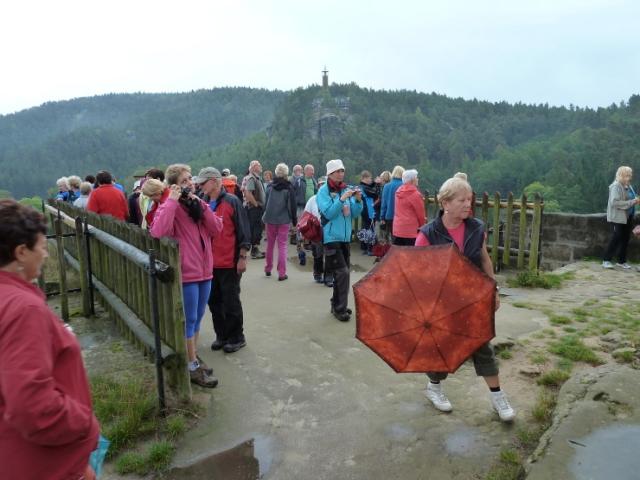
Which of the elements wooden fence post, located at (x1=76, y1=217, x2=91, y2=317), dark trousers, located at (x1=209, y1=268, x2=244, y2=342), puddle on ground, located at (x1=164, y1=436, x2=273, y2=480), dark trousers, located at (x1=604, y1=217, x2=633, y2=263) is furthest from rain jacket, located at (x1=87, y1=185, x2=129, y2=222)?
dark trousers, located at (x1=604, y1=217, x2=633, y2=263)

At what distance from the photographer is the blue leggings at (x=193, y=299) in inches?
160

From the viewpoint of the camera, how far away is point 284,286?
7.43 m

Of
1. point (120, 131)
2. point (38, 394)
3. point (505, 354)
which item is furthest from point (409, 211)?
point (120, 131)

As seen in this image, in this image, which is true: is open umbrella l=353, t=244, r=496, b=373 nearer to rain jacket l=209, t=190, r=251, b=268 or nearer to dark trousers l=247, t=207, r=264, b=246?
rain jacket l=209, t=190, r=251, b=268

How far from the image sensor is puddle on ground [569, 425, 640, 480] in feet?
8.47

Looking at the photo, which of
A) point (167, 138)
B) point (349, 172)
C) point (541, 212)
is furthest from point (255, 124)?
point (541, 212)

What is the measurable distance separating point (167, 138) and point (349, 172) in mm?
62439

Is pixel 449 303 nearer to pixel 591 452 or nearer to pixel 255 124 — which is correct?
pixel 591 452

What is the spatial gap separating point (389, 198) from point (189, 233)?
5.53 metres

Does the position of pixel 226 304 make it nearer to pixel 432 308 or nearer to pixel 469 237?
pixel 432 308

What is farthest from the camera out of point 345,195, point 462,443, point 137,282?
point 345,195

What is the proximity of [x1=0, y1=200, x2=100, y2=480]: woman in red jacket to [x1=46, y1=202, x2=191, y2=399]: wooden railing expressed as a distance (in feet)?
5.98

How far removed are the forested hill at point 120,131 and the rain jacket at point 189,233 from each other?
103797 mm

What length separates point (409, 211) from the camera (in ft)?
23.3
